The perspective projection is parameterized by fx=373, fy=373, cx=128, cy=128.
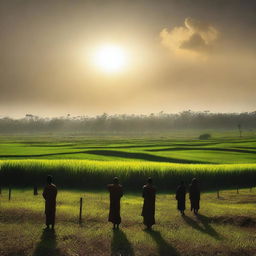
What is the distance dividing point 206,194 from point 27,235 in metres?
18.0

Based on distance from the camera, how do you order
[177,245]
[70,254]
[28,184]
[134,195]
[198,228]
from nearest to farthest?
[70,254] < [177,245] < [198,228] < [134,195] < [28,184]

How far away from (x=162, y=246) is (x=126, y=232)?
231cm

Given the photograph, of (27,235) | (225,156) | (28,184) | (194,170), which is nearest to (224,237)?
(27,235)

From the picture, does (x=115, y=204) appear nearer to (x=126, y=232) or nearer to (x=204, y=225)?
(x=126, y=232)

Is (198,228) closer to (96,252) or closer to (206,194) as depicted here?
(96,252)

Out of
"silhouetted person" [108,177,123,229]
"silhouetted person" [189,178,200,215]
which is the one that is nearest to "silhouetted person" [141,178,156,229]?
"silhouetted person" [108,177,123,229]

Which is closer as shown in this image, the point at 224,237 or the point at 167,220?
the point at 224,237

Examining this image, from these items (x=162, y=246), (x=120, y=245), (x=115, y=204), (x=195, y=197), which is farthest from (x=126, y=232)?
(x=195, y=197)

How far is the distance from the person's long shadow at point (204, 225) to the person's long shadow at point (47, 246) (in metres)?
6.45

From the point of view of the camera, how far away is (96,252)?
1319cm

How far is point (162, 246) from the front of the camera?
13.9 m

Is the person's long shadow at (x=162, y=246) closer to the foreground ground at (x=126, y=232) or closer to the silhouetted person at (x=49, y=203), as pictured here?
the foreground ground at (x=126, y=232)

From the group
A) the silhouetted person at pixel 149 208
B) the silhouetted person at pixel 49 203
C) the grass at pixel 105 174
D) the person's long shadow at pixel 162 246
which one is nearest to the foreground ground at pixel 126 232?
the person's long shadow at pixel 162 246

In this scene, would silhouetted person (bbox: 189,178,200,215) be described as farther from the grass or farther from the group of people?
the grass
